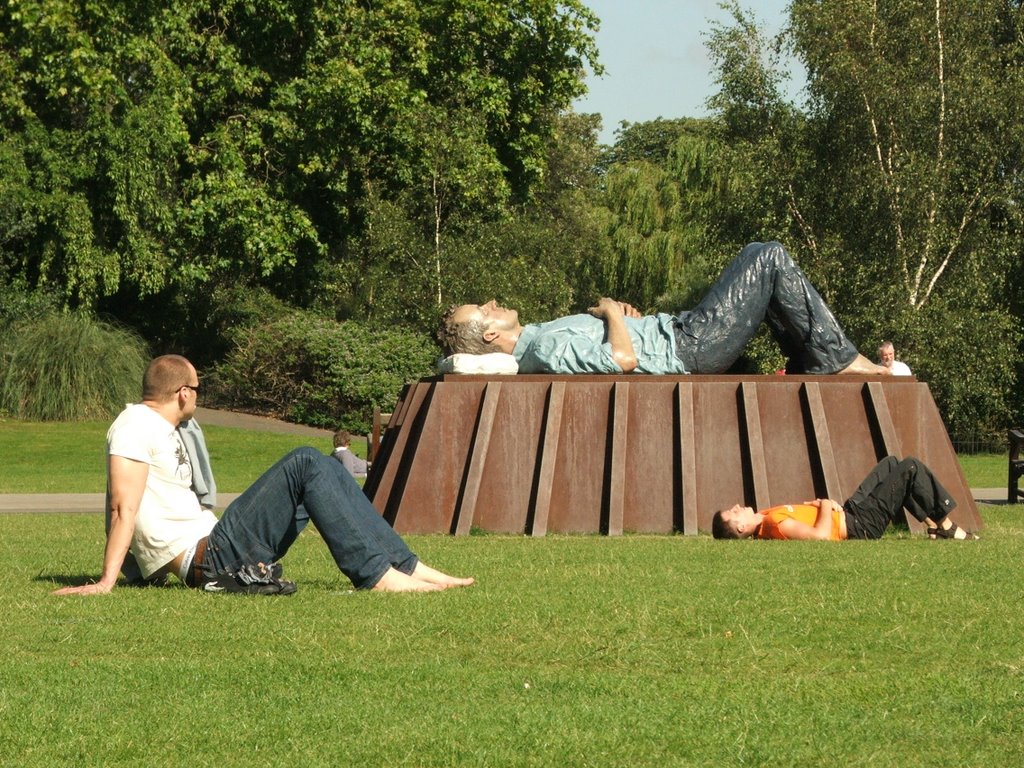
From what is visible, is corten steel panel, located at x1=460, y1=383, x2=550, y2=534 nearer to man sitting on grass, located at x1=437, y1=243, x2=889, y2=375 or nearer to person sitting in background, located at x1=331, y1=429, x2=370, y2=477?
man sitting on grass, located at x1=437, y1=243, x2=889, y2=375

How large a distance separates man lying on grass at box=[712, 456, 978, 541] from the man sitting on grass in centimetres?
175

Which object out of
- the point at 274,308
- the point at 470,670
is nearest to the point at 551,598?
the point at 470,670

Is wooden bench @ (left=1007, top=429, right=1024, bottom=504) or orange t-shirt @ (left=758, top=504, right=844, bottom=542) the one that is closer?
orange t-shirt @ (left=758, top=504, right=844, bottom=542)

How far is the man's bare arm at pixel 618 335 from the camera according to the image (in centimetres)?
1388

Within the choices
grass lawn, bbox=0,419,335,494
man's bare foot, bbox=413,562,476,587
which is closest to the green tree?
grass lawn, bbox=0,419,335,494

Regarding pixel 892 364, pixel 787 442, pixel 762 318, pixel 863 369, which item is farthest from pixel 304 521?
pixel 892 364

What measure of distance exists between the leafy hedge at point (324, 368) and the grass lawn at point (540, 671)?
91.0ft

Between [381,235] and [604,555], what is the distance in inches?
1103

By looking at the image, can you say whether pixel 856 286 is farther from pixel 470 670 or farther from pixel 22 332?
Answer: pixel 470 670

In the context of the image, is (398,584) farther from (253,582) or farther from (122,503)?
(122,503)

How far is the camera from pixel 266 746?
15.1 feet

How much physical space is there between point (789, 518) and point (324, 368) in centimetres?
2642

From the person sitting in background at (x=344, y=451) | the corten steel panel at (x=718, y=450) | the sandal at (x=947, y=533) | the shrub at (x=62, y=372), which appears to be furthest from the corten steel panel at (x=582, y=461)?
the shrub at (x=62, y=372)

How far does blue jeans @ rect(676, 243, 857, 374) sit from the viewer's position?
1387 cm
